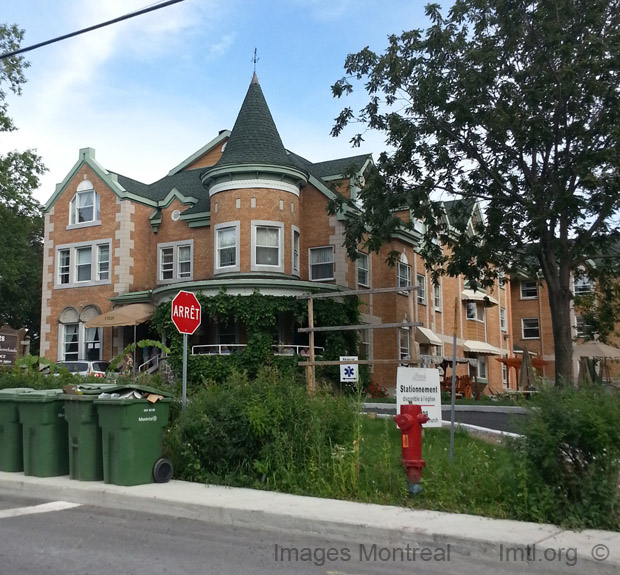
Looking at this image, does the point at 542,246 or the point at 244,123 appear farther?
the point at 244,123

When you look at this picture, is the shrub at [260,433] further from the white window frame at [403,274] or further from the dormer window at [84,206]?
the dormer window at [84,206]

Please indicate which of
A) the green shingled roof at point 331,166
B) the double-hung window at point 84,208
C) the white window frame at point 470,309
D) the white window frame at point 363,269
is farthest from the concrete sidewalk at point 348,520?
the white window frame at point 470,309

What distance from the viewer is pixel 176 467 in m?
10.1

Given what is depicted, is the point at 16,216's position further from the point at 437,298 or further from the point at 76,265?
the point at 437,298

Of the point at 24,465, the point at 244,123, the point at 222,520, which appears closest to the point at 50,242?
the point at 244,123

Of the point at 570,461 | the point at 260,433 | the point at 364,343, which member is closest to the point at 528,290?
the point at 364,343

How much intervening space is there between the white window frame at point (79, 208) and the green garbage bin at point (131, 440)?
22.2 m

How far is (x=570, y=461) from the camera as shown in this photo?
23.8ft

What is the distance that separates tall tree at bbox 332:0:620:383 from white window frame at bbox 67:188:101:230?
13.0 metres

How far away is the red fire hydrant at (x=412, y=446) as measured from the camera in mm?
8164

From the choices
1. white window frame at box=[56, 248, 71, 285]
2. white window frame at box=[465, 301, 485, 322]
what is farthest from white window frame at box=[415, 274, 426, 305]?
white window frame at box=[56, 248, 71, 285]

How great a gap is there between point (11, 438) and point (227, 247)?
1579cm

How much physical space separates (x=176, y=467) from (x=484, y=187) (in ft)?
48.9

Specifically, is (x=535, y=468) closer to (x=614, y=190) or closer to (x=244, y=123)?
(x=614, y=190)
